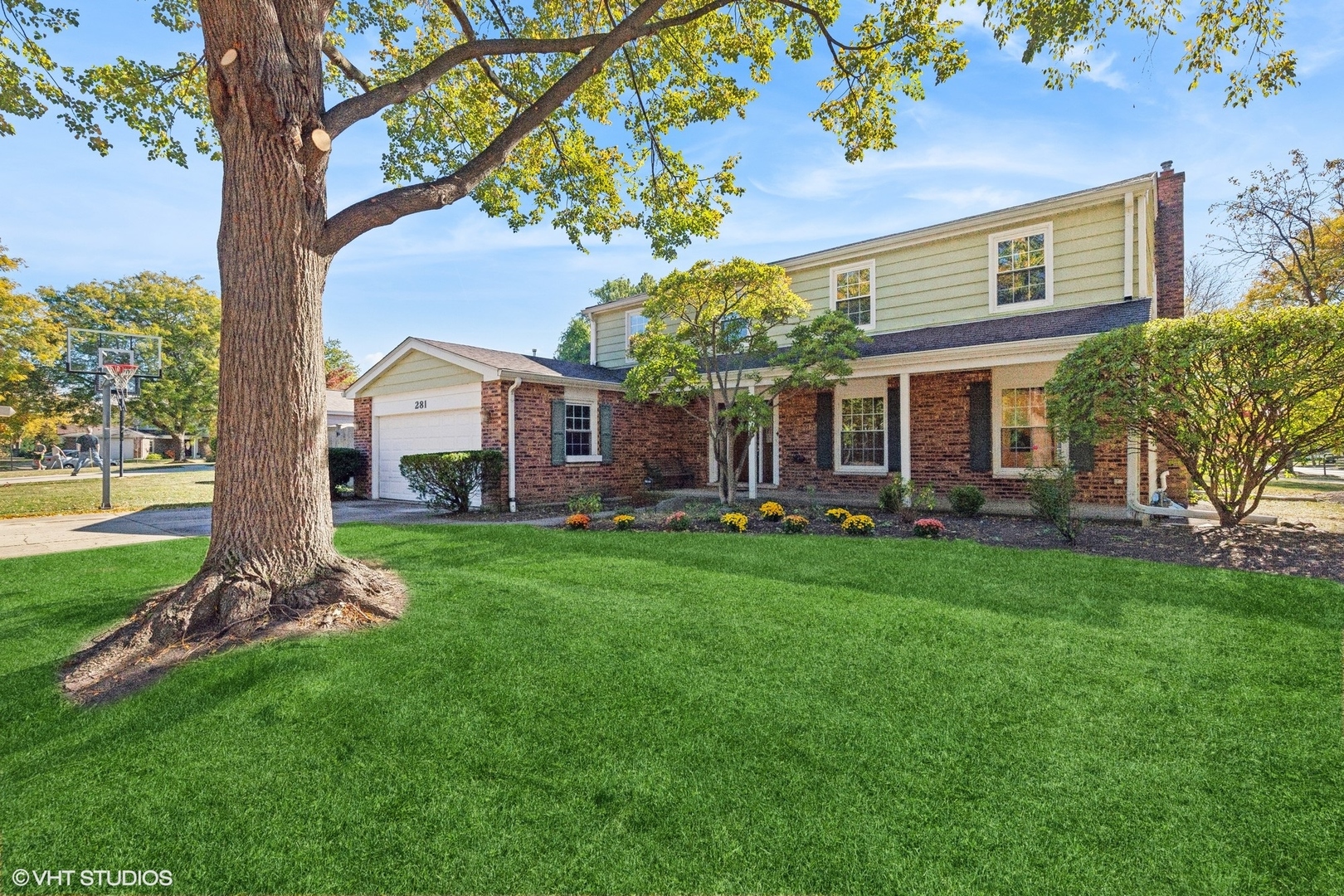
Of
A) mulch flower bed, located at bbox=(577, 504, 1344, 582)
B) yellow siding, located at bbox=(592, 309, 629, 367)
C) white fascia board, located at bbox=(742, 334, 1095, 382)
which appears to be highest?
yellow siding, located at bbox=(592, 309, 629, 367)

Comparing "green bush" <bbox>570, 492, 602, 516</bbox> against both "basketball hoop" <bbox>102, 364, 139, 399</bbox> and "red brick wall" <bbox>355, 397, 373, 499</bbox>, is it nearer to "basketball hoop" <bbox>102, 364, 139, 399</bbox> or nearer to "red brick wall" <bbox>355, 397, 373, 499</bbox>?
"red brick wall" <bbox>355, 397, 373, 499</bbox>

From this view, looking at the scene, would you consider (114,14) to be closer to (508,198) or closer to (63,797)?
(508,198)

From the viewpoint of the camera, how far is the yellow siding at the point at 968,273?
30.8 feet

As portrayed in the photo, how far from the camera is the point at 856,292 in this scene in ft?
39.2

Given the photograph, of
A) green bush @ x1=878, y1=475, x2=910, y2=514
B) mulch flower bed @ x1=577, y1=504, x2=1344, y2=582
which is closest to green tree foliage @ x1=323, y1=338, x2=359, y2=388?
mulch flower bed @ x1=577, y1=504, x2=1344, y2=582

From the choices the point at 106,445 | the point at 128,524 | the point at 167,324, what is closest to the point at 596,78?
the point at 128,524

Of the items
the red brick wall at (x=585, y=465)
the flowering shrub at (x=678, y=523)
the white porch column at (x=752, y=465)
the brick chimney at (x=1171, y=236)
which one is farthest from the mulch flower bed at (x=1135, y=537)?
the brick chimney at (x=1171, y=236)

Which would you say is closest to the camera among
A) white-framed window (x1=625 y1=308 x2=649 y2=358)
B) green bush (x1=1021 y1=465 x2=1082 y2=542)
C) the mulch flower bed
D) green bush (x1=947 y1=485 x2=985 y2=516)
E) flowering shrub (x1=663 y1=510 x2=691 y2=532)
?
the mulch flower bed

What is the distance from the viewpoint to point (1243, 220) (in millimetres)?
19172

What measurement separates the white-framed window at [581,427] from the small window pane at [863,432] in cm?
514

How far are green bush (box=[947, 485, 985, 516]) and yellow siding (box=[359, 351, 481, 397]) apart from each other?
864 cm

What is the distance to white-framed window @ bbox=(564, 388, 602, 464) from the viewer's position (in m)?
11.9

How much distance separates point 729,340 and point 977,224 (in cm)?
497

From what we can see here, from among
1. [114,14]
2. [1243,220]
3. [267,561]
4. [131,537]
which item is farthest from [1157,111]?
[1243,220]
